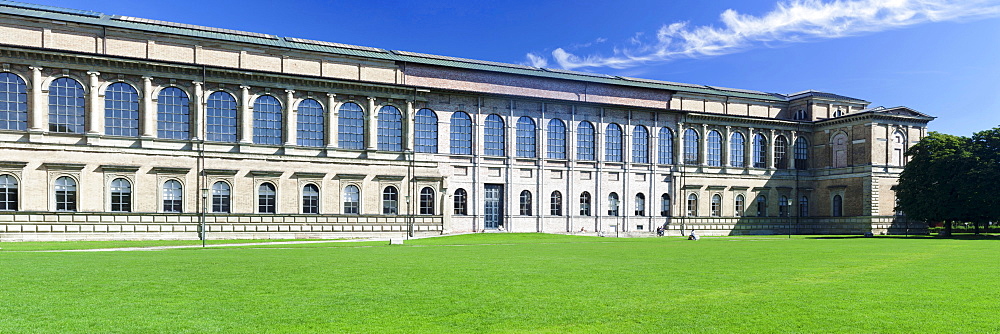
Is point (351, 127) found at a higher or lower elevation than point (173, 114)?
lower

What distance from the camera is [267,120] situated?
2151 inches

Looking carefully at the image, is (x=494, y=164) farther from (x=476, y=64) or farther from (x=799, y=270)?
(x=799, y=270)

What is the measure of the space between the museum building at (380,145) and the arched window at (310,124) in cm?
13

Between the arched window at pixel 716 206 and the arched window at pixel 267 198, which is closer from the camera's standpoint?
the arched window at pixel 267 198

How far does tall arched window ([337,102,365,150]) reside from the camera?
57.2 metres

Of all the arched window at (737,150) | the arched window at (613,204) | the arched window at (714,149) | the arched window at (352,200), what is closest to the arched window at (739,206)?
the arched window at (737,150)

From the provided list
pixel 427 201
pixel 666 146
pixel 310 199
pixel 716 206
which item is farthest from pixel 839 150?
pixel 310 199

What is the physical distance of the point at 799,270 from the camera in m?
20.3

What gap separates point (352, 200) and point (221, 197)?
368 inches

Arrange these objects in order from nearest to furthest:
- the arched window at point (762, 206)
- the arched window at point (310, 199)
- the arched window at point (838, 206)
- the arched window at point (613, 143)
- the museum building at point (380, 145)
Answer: the museum building at point (380, 145)
the arched window at point (310, 199)
the arched window at point (613, 143)
the arched window at point (838, 206)
the arched window at point (762, 206)

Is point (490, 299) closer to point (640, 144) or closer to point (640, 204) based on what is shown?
point (640, 204)

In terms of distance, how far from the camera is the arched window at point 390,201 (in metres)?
58.0

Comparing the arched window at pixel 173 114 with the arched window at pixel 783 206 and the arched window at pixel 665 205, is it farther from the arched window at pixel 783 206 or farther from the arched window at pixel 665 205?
the arched window at pixel 783 206

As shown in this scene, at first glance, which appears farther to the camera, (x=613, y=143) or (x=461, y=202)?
(x=613, y=143)
